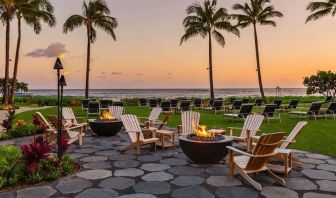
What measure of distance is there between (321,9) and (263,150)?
1062 inches

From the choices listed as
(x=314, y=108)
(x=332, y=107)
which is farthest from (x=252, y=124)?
(x=332, y=107)

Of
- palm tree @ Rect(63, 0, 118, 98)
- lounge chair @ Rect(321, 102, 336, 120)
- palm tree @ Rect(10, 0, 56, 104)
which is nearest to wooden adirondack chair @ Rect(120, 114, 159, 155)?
lounge chair @ Rect(321, 102, 336, 120)

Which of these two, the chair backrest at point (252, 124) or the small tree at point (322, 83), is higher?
the small tree at point (322, 83)

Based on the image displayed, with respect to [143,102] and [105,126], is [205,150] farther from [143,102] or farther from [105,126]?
[143,102]

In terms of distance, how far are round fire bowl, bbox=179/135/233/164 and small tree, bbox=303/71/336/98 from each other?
2681cm

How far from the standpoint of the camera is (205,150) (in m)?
6.20

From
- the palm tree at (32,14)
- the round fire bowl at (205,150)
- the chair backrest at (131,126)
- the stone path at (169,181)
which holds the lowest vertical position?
the stone path at (169,181)

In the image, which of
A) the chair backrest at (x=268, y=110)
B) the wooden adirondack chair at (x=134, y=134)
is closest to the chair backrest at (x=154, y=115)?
the wooden adirondack chair at (x=134, y=134)

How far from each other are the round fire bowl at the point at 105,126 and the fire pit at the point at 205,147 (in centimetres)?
401

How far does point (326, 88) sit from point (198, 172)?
2815 centimetres

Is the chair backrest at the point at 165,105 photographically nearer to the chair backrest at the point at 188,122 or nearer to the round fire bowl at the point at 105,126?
the round fire bowl at the point at 105,126

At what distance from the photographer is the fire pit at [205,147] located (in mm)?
6180

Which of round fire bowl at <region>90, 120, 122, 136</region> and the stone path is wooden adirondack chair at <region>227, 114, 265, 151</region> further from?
round fire bowl at <region>90, 120, 122, 136</region>

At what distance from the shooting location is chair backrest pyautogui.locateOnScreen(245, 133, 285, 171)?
16.3 ft
